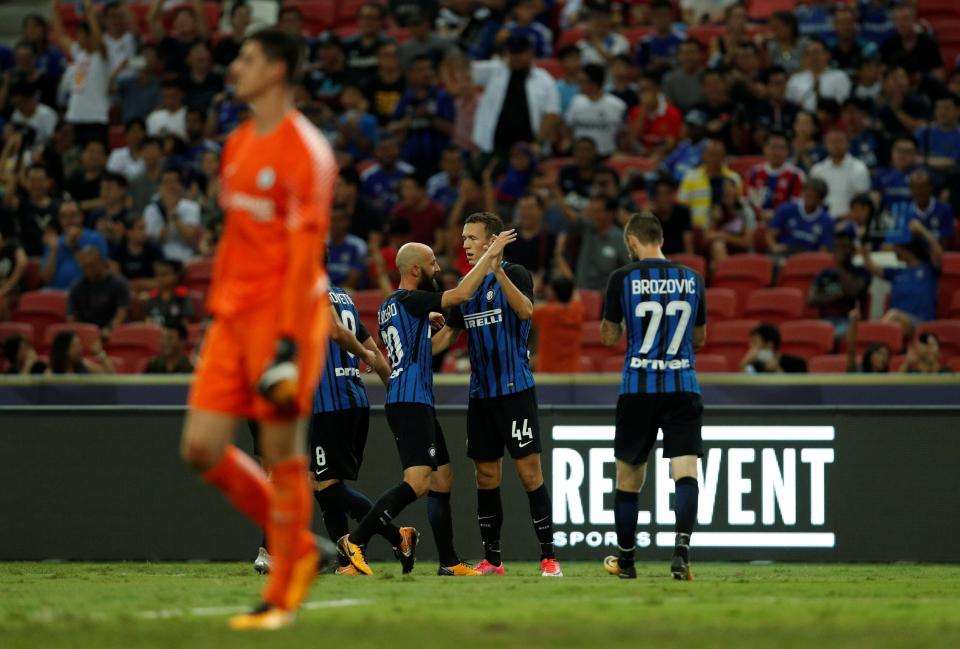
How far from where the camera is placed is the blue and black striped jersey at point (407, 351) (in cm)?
920

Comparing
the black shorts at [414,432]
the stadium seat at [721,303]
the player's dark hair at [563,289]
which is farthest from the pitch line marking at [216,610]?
the stadium seat at [721,303]

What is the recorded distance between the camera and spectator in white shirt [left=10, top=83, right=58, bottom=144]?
65.3 ft

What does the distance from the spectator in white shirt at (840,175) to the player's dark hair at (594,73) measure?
2.86m

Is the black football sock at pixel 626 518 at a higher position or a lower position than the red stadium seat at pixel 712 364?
lower

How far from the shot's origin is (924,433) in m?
11.6

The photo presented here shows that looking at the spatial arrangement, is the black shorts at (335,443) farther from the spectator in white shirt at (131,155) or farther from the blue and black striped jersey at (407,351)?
the spectator in white shirt at (131,155)

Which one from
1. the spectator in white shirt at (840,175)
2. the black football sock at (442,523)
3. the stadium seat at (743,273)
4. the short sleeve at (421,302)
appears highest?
the spectator in white shirt at (840,175)

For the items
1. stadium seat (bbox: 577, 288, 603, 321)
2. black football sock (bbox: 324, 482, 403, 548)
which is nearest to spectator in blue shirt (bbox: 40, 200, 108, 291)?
stadium seat (bbox: 577, 288, 603, 321)

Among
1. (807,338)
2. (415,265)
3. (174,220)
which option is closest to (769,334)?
(807,338)

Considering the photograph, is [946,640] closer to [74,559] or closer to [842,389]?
[842,389]

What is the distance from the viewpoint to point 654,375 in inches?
340

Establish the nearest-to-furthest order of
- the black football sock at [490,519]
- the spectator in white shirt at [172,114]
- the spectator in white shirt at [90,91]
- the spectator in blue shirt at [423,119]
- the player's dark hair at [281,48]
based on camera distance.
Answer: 1. the player's dark hair at [281,48]
2. the black football sock at [490,519]
3. the spectator in blue shirt at [423,119]
4. the spectator in white shirt at [172,114]
5. the spectator in white shirt at [90,91]

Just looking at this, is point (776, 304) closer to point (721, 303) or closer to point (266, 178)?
point (721, 303)

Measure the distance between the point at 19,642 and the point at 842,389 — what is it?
27.4 ft
